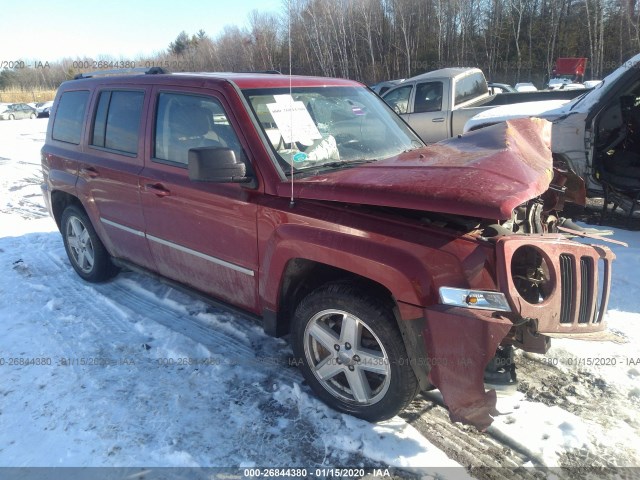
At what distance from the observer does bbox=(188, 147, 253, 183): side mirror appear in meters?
2.76

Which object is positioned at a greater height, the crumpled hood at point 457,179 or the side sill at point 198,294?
the crumpled hood at point 457,179

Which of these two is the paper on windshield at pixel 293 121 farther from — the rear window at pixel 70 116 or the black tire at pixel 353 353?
the rear window at pixel 70 116

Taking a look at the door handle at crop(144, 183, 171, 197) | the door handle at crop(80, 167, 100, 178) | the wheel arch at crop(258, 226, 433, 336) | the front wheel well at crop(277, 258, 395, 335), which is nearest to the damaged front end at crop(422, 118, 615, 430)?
the wheel arch at crop(258, 226, 433, 336)

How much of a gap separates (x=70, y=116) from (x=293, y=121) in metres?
2.85

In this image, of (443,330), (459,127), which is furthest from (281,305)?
(459,127)

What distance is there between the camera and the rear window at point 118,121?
3.86 metres

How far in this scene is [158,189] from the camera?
11.8 ft

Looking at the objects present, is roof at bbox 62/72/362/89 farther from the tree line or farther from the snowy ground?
the tree line

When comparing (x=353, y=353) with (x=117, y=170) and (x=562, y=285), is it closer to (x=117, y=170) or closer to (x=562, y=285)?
(x=562, y=285)

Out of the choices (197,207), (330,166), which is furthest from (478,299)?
(197,207)

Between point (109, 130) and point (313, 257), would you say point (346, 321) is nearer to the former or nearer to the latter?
point (313, 257)

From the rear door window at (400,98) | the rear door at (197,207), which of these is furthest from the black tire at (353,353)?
the rear door window at (400,98)

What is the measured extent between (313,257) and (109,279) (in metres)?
3.08

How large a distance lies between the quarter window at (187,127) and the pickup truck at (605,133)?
4225 mm
